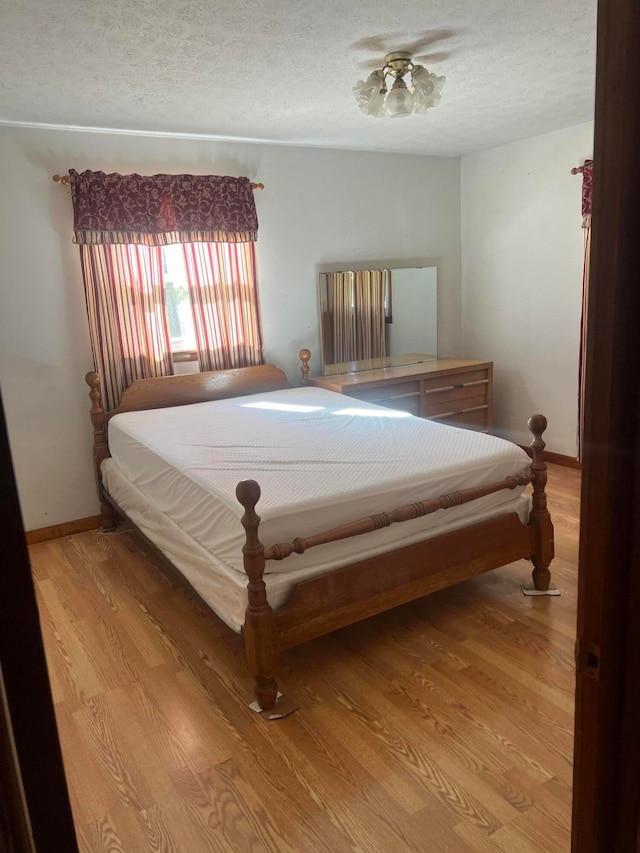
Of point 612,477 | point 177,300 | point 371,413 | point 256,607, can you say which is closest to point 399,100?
point 371,413

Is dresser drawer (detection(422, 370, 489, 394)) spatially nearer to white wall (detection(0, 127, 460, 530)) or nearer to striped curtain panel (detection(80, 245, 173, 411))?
white wall (detection(0, 127, 460, 530))

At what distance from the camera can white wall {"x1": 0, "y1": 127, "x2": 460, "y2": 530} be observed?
11.4 feet

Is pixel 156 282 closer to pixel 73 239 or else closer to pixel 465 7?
pixel 73 239

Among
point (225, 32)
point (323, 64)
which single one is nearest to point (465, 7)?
point (323, 64)

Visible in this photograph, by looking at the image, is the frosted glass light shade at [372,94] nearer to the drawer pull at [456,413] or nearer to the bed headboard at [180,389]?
the bed headboard at [180,389]

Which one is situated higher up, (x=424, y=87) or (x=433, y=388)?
(x=424, y=87)

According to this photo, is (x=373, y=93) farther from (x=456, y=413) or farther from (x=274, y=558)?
(x=456, y=413)

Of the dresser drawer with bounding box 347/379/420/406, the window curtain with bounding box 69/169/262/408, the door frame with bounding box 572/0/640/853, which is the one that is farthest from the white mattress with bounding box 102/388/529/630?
the door frame with bounding box 572/0/640/853

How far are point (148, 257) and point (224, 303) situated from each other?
1.82 feet

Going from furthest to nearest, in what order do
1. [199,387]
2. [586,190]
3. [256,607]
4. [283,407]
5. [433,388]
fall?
[433,388], [199,387], [586,190], [283,407], [256,607]

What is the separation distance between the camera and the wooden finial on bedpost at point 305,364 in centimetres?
439

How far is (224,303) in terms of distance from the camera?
161 inches

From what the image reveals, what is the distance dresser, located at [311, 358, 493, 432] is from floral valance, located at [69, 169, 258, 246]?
3.91 ft

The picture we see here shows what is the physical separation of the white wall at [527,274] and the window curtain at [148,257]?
1969 mm
